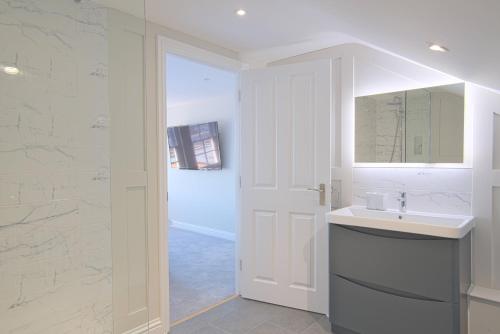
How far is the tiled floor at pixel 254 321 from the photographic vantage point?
2.51 metres

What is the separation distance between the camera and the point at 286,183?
2.84 m

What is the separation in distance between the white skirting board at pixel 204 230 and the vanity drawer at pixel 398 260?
3.04 meters

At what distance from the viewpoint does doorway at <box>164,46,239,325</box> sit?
13.1ft

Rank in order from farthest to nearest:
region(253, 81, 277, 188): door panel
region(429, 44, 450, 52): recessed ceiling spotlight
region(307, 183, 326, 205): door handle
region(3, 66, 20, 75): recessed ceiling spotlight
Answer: region(253, 81, 277, 188): door panel → region(307, 183, 326, 205): door handle → region(429, 44, 450, 52): recessed ceiling spotlight → region(3, 66, 20, 75): recessed ceiling spotlight

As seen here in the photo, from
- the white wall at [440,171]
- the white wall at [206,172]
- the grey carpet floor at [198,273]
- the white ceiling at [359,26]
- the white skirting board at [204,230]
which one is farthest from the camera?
the white skirting board at [204,230]

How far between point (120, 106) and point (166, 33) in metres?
0.69

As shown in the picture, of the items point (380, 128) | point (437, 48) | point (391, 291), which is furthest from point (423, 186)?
point (437, 48)

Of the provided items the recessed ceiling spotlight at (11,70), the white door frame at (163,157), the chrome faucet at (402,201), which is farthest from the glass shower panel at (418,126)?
the recessed ceiling spotlight at (11,70)

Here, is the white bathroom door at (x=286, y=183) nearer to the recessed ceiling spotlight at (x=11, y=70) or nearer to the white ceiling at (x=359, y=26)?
the white ceiling at (x=359, y=26)

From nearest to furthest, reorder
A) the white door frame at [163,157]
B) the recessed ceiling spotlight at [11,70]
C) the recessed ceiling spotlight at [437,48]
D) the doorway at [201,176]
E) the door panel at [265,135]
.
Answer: the recessed ceiling spotlight at [11,70] < the recessed ceiling spotlight at [437,48] < the white door frame at [163,157] < the door panel at [265,135] < the doorway at [201,176]

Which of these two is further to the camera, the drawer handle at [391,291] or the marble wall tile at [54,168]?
the drawer handle at [391,291]

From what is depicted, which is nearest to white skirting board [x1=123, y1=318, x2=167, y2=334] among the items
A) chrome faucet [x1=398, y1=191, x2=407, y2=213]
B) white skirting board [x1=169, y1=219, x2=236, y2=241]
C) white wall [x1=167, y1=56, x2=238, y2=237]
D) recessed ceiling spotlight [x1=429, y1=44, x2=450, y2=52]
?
chrome faucet [x1=398, y1=191, x2=407, y2=213]

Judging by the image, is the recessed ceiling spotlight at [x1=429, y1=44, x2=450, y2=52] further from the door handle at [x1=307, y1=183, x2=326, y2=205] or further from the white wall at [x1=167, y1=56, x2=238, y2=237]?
the white wall at [x1=167, y1=56, x2=238, y2=237]

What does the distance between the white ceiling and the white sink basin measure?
0.85 metres
